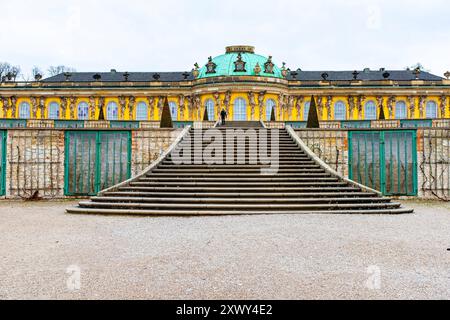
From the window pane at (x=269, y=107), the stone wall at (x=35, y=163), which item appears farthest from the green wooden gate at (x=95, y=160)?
the window pane at (x=269, y=107)

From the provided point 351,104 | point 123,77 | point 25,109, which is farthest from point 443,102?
point 25,109

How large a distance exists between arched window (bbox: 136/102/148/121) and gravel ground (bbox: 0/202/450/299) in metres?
37.6

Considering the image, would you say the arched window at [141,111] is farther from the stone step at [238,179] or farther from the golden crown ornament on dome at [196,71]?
the stone step at [238,179]

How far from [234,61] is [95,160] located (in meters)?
31.9

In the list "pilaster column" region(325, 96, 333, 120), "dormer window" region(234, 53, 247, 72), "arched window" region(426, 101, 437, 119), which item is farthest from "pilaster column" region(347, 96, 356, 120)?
"dormer window" region(234, 53, 247, 72)

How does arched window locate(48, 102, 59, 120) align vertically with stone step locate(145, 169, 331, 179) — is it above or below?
above

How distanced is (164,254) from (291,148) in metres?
10.8

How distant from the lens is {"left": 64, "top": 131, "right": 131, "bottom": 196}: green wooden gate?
15805 mm

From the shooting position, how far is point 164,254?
20.7ft

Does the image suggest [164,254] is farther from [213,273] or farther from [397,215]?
[397,215]

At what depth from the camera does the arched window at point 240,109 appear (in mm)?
42375

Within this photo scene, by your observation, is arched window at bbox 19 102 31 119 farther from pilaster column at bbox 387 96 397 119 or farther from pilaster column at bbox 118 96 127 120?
pilaster column at bbox 387 96 397 119

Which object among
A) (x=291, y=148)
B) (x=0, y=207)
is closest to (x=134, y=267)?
(x=0, y=207)

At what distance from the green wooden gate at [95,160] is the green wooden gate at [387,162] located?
914 cm
